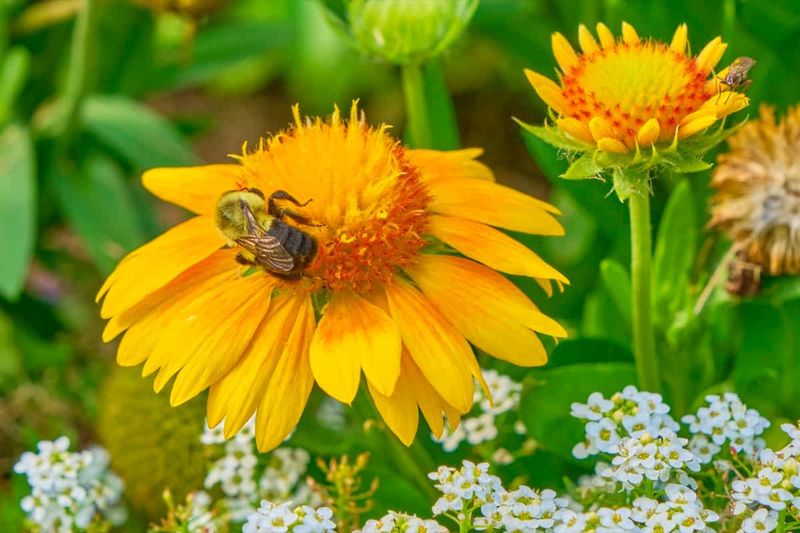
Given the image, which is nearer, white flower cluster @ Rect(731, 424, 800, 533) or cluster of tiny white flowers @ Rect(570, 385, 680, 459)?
white flower cluster @ Rect(731, 424, 800, 533)

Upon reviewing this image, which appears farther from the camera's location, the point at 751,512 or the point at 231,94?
the point at 231,94

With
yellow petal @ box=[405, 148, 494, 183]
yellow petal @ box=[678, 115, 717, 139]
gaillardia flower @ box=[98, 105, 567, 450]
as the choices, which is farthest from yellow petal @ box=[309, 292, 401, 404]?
yellow petal @ box=[678, 115, 717, 139]

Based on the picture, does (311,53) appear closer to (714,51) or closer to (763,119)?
(763,119)

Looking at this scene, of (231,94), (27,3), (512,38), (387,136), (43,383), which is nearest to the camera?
(387,136)

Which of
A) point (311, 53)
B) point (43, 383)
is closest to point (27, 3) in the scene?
point (311, 53)

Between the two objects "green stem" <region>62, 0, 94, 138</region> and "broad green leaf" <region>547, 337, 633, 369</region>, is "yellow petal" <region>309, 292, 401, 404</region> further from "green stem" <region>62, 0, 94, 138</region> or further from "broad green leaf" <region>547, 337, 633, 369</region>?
"green stem" <region>62, 0, 94, 138</region>
